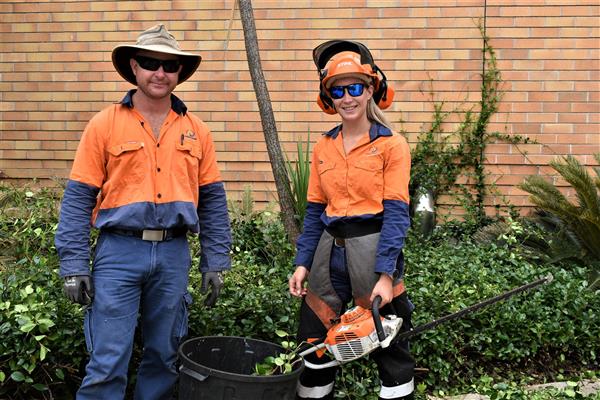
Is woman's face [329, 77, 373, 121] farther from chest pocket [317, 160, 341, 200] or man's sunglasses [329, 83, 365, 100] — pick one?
chest pocket [317, 160, 341, 200]

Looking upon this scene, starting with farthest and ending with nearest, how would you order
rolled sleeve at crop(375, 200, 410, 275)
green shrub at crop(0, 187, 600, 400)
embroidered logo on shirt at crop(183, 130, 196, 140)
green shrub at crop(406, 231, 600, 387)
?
green shrub at crop(406, 231, 600, 387), green shrub at crop(0, 187, 600, 400), embroidered logo on shirt at crop(183, 130, 196, 140), rolled sleeve at crop(375, 200, 410, 275)

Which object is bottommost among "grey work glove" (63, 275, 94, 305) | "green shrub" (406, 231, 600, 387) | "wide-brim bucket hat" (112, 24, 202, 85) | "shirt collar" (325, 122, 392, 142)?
"green shrub" (406, 231, 600, 387)

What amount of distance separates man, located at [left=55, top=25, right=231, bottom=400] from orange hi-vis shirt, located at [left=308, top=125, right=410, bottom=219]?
0.70 meters

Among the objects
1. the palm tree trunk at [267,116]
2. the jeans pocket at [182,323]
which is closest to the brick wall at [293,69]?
the palm tree trunk at [267,116]

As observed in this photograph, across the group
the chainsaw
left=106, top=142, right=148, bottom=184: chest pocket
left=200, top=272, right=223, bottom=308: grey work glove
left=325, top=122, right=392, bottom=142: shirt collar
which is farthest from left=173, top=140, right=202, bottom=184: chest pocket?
the chainsaw

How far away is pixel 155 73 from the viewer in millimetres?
3406

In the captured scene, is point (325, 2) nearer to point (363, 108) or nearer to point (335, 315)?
point (363, 108)

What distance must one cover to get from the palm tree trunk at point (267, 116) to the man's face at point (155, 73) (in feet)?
7.22

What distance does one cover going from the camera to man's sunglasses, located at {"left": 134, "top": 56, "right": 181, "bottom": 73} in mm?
3418

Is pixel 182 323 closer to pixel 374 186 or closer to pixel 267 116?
pixel 374 186

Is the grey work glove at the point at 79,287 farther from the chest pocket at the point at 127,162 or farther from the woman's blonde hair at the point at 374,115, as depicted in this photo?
the woman's blonde hair at the point at 374,115

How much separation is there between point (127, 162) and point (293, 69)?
3.87 metres

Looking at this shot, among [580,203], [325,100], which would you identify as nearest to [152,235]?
[325,100]

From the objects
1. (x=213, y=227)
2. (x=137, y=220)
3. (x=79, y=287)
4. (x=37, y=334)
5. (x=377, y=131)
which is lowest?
(x=37, y=334)
